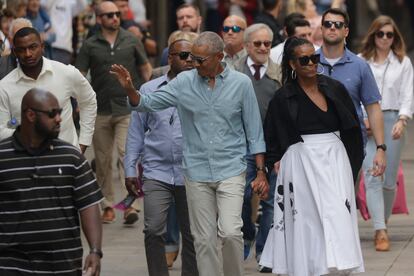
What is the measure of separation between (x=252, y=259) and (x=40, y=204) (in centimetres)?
457

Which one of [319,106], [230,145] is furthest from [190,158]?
[319,106]

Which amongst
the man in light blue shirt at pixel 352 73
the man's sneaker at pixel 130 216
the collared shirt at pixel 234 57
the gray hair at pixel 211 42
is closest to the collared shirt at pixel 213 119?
the gray hair at pixel 211 42

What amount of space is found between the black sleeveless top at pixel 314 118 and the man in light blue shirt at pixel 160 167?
1.11 meters

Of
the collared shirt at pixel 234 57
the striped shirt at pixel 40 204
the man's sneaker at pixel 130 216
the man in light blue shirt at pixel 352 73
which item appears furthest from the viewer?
the man's sneaker at pixel 130 216

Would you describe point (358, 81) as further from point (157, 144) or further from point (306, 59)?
point (157, 144)

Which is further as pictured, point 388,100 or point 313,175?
point 388,100

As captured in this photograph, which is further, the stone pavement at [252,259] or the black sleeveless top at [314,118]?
the stone pavement at [252,259]

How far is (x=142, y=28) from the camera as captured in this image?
16578mm

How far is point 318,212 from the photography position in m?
9.39

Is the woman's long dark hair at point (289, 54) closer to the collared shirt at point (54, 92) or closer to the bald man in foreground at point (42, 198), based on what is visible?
the collared shirt at point (54, 92)

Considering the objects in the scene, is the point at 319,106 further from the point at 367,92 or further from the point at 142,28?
the point at 142,28

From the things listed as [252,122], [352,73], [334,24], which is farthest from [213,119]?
[334,24]

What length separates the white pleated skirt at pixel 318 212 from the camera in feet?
30.6

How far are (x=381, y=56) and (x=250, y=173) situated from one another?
5.99 feet
